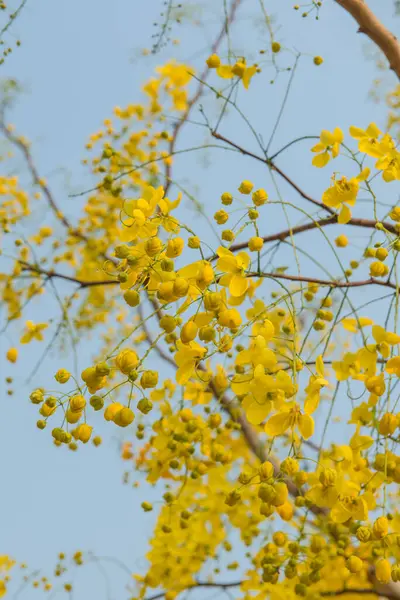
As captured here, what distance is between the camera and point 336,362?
4.26 ft

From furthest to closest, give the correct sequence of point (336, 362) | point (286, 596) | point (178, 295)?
point (286, 596) → point (336, 362) → point (178, 295)

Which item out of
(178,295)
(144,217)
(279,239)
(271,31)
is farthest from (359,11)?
(178,295)

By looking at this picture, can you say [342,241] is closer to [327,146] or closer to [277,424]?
[327,146]

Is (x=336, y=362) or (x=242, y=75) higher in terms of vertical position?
(x=242, y=75)

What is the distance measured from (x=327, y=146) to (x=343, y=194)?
0.40ft

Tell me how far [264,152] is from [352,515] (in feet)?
3.15

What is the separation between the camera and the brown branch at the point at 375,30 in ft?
5.85

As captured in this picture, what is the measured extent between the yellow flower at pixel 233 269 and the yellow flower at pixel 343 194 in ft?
1.01

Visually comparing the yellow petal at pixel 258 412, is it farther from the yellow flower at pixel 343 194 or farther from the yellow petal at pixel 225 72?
the yellow petal at pixel 225 72

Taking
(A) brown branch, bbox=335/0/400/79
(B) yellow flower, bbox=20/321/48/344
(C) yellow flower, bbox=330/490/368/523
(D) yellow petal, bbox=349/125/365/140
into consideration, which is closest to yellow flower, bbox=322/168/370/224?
(D) yellow petal, bbox=349/125/365/140

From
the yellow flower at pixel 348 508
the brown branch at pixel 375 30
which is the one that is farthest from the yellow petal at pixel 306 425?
the brown branch at pixel 375 30

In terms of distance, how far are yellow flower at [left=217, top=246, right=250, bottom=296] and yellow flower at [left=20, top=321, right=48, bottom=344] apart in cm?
127

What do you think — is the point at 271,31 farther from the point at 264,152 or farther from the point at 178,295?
the point at 178,295

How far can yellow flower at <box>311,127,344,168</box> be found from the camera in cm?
132
